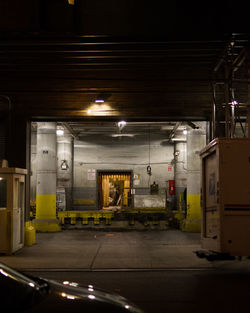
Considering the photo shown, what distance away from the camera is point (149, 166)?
1089 inches

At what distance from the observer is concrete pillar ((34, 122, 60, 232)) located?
65.5ft

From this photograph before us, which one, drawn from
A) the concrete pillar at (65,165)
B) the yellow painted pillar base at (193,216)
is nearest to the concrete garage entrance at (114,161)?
the concrete pillar at (65,165)

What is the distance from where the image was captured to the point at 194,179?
20.3 meters

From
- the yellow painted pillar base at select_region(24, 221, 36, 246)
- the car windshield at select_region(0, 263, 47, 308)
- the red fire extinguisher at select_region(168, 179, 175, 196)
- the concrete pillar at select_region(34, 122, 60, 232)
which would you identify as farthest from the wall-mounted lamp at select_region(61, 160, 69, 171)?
the car windshield at select_region(0, 263, 47, 308)

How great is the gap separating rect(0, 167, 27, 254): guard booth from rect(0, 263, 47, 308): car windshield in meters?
8.98

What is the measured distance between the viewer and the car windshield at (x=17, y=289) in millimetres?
3285

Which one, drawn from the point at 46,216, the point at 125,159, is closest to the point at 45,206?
the point at 46,216

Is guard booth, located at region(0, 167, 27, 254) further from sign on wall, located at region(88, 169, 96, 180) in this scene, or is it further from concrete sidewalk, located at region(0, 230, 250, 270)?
sign on wall, located at region(88, 169, 96, 180)

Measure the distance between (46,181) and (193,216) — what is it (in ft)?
24.8

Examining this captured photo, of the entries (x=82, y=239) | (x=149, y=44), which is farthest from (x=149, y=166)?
(x=149, y=44)

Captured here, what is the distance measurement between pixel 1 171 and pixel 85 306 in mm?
9753

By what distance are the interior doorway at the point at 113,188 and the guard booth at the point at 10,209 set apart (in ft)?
47.6

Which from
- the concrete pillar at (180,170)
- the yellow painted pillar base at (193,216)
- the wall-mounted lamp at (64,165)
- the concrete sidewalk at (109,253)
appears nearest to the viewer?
the concrete sidewalk at (109,253)

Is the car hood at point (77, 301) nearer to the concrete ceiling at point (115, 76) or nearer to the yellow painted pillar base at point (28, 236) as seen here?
the concrete ceiling at point (115, 76)
